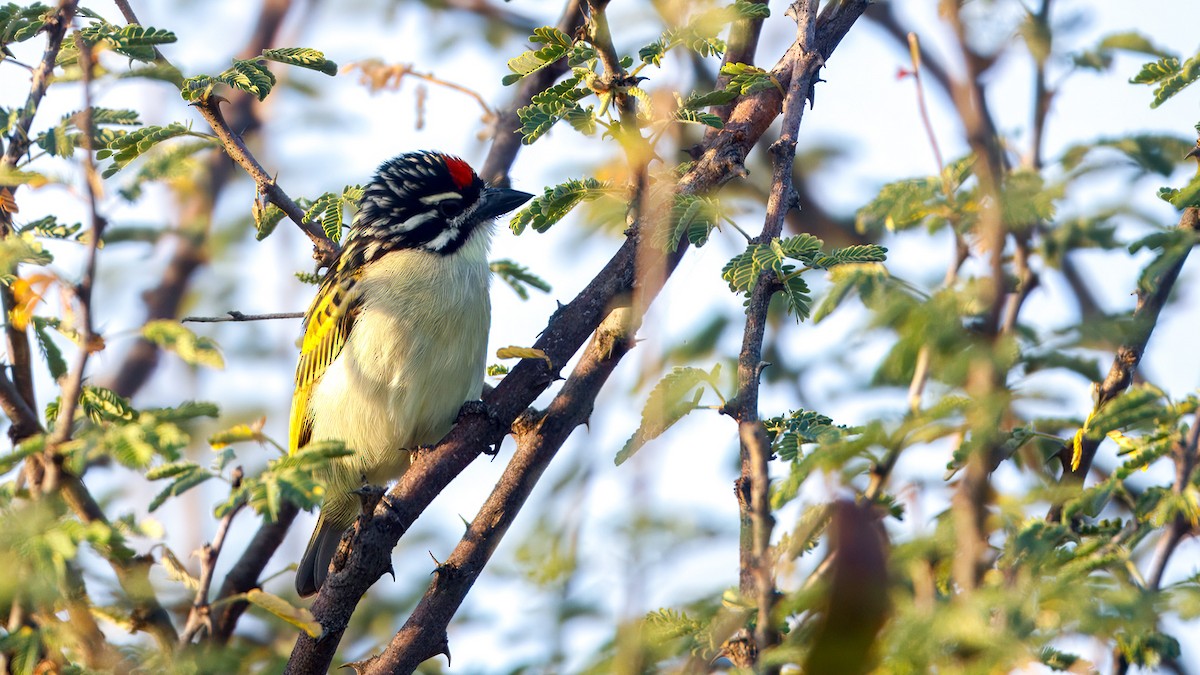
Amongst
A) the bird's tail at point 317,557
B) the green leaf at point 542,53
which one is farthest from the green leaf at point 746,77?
the bird's tail at point 317,557

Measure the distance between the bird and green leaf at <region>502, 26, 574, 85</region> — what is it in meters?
1.65

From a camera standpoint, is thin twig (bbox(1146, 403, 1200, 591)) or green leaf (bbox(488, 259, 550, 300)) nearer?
thin twig (bbox(1146, 403, 1200, 591))

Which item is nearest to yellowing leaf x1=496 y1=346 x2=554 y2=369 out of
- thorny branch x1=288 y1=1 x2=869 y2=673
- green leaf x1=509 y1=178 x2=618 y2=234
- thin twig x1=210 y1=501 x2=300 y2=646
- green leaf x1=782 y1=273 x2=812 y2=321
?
thorny branch x1=288 y1=1 x2=869 y2=673

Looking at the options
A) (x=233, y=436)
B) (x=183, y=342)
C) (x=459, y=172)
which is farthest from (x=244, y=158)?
(x=459, y=172)

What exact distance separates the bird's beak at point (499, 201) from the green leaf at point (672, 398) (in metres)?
2.57

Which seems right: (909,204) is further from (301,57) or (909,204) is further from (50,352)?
(50,352)

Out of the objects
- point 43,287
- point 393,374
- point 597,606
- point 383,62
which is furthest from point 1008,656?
point 383,62

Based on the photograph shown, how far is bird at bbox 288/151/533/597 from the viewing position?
17.5 feet

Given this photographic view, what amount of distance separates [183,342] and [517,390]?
115 centimetres

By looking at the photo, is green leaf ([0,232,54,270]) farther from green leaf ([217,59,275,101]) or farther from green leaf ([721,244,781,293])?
green leaf ([721,244,781,293])

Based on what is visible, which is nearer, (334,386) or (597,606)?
(597,606)

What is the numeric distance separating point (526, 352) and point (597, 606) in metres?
1.54

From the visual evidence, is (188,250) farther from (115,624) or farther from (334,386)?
(115,624)

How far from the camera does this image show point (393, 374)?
5.36m
